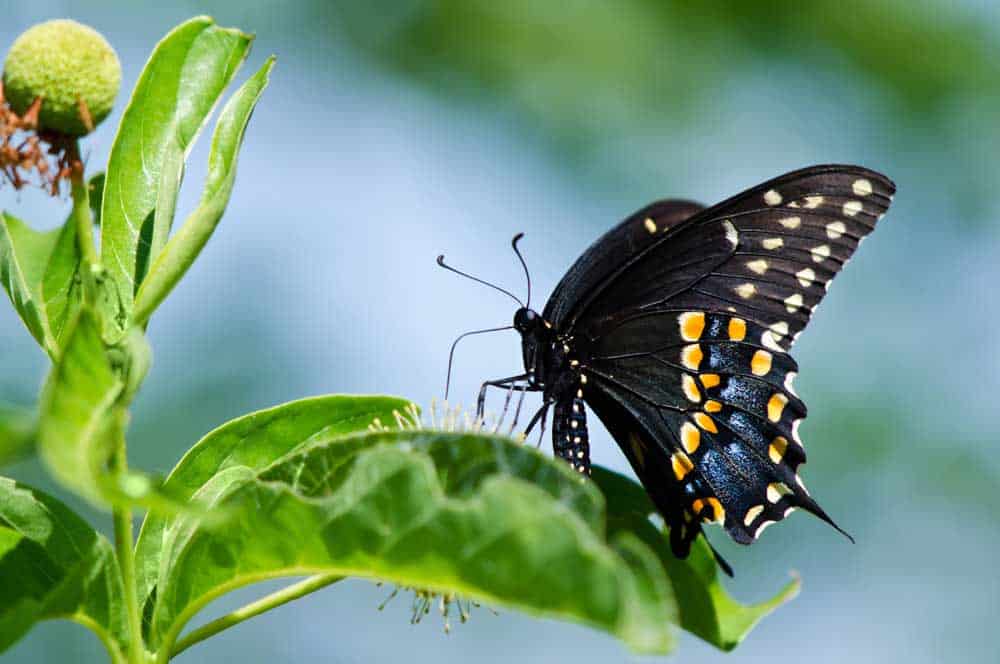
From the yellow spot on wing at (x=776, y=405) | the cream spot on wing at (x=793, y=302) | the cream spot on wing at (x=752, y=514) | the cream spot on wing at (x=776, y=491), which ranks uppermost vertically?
the cream spot on wing at (x=793, y=302)

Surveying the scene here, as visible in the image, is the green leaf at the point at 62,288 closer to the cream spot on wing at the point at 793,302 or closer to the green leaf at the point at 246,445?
the green leaf at the point at 246,445

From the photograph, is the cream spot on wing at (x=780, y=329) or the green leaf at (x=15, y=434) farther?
the cream spot on wing at (x=780, y=329)

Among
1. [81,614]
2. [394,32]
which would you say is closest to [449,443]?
[81,614]

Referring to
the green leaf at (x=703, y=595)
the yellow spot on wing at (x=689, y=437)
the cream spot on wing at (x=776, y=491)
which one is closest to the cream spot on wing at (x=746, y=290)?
the yellow spot on wing at (x=689, y=437)

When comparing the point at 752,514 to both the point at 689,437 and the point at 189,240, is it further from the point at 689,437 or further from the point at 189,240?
the point at 189,240

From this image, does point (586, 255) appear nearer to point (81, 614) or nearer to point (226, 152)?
point (226, 152)

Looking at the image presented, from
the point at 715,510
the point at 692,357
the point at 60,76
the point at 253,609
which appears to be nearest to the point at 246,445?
the point at 253,609

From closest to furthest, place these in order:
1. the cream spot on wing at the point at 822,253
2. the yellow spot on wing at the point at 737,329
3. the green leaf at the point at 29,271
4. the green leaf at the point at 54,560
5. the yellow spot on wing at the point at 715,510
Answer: the green leaf at the point at 54,560 < the green leaf at the point at 29,271 < the yellow spot on wing at the point at 715,510 < the cream spot on wing at the point at 822,253 < the yellow spot on wing at the point at 737,329
